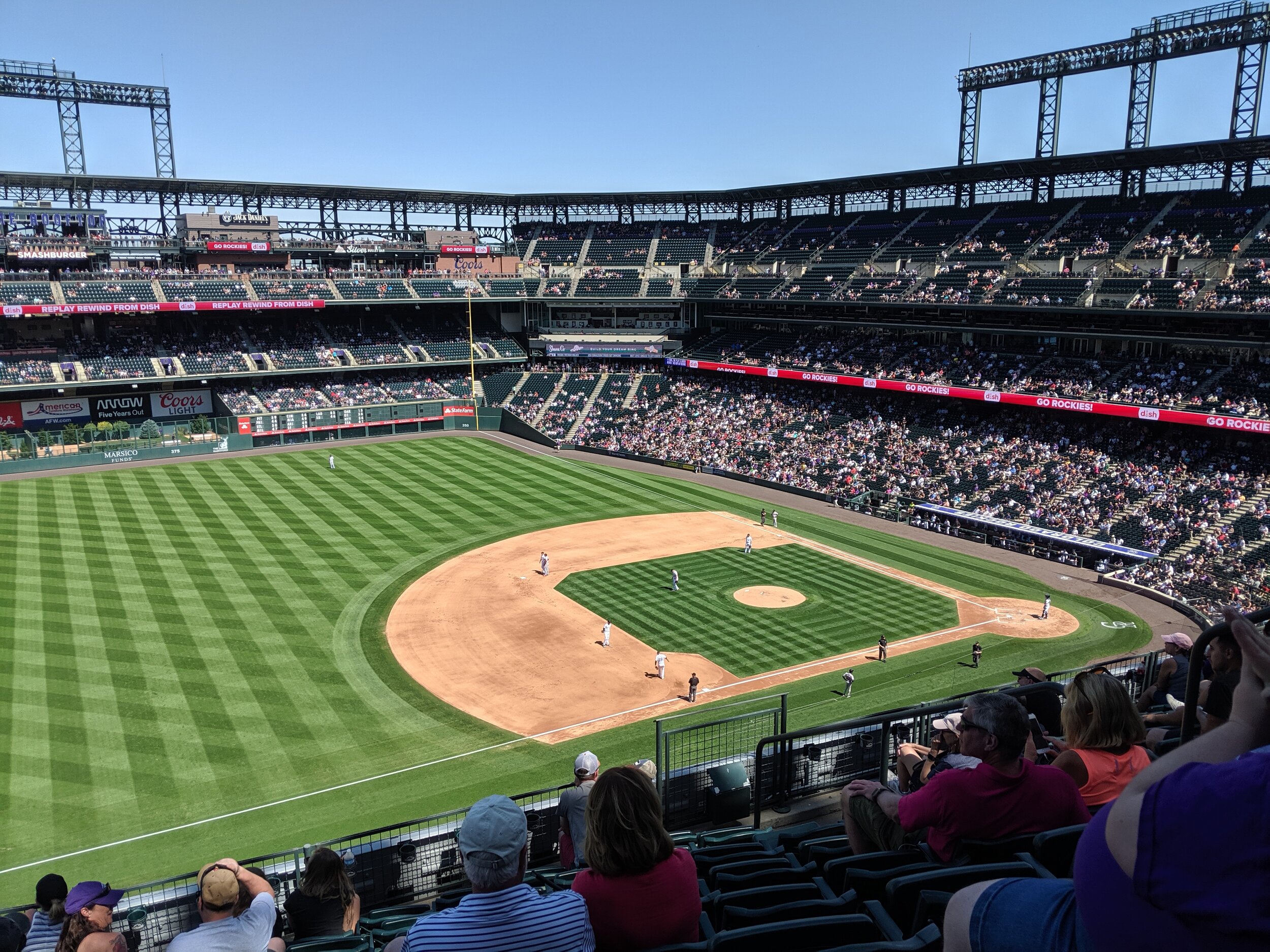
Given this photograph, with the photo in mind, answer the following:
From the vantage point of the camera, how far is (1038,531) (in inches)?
1560

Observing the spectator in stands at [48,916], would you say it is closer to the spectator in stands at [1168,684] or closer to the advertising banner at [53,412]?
the spectator in stands at [1168,684]

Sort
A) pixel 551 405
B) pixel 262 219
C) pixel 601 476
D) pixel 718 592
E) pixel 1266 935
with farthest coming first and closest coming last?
pixel 262 219 < pixel 551 405 < pixel 601 476 < pixel 718 592 < pixel 1266 935

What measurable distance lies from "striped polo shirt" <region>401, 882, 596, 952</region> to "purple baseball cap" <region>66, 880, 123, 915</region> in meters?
3.87

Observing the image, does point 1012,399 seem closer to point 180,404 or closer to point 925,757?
point 925,757

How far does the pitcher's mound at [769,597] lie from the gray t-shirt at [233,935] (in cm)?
2912

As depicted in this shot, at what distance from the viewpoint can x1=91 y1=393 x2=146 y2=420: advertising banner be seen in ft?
204

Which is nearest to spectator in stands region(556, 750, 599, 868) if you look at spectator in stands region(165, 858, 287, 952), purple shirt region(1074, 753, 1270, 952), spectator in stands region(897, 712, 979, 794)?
spectator in stands region(897, 712, 979, 794)

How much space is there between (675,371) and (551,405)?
1112 centimetres

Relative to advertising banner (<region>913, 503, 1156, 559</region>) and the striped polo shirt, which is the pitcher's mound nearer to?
advertising banner (<region>913, 503, 1156, 559</region>)

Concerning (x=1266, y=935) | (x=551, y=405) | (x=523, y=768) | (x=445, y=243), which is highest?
(x=445, y=243)

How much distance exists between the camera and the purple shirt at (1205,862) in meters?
1.71

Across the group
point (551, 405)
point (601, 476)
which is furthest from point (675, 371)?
point (601, 476)

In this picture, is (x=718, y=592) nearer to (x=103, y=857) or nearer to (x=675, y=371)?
(x=103, y=857)

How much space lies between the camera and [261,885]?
6.23 meters
